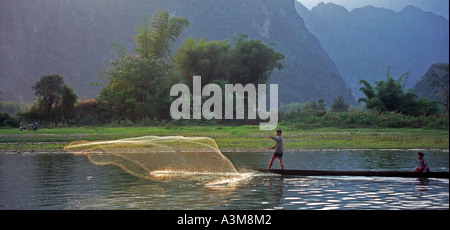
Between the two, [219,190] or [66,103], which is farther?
[66,103]

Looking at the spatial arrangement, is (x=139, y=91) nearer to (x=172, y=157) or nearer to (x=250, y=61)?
(x=250, y=61)

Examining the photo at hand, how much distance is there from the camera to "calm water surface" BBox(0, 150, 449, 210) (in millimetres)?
10906

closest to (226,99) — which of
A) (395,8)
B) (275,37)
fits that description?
(275,37)

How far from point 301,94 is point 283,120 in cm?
6964

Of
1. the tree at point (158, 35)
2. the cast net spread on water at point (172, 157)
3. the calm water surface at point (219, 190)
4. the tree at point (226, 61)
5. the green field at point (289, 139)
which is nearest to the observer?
the calm water surface at point (219, 190)

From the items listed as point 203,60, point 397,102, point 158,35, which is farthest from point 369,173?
point 158,35

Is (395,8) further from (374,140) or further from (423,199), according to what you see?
(423,199)

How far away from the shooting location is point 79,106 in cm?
4297

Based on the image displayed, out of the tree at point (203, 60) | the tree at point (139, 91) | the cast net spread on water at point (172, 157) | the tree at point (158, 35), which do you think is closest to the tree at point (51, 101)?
the tree at point (139, 91)

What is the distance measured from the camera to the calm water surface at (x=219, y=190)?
10.9 metres

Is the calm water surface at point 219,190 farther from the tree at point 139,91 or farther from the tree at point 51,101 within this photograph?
the tree at point 139,91

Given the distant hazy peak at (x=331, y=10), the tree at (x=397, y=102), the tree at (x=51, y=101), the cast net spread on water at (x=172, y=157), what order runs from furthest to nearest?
the distant hazy peak at (x=331, y=10)
the tree at (x=397, y=102)
the tree at (x=51, y=101)
the cast net spread on water at (x=172, y=157)

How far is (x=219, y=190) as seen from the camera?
12.7m

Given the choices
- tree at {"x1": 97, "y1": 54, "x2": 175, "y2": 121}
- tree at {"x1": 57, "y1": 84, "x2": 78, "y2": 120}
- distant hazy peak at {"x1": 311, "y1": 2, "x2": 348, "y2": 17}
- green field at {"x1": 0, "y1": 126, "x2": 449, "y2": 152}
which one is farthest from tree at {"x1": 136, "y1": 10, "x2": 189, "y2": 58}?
distant hazy peak at {"x1": 311, "y1": 2, "x2": 348, "y2": 17}
